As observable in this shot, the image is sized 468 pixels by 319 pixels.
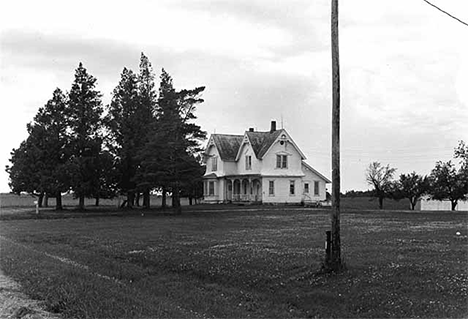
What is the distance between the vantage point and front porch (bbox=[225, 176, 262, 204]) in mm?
71931

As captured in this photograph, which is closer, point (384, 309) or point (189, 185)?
point (384, 309)

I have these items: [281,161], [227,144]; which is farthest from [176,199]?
[227,144]

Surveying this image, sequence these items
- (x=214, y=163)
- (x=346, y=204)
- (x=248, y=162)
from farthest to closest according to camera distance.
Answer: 1. (x=346, y=204)
2. (x=214, y=163)
3. (x=248, y=162)

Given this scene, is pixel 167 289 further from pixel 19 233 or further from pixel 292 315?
pixel 19 233

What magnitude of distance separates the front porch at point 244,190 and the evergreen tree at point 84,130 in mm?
20424

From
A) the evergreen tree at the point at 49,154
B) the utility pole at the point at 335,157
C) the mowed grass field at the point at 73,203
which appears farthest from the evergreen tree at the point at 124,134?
the utility pole at the point at 335,157

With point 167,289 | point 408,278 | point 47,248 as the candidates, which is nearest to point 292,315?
point 408,278

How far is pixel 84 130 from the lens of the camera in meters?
57.6

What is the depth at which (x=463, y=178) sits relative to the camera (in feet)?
213

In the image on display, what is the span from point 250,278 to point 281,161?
186ft

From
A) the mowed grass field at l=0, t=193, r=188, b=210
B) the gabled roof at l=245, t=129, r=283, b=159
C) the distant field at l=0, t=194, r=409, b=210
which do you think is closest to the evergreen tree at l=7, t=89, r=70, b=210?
the distant field at l=0, t=194, r=409, b=210

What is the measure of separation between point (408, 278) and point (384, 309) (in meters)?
2.15

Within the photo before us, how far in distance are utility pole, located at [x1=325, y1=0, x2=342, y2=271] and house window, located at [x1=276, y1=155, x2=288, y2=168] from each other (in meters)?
55.4

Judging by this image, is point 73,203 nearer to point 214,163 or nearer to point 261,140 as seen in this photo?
point 214,163
